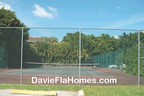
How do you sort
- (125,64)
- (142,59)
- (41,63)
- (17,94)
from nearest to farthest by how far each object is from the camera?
(17,94) < (41,63) < (142,59) < (125,64)

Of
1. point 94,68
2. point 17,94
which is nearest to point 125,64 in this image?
point 94,68

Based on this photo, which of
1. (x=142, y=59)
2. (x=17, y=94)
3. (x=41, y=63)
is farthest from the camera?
(x=142, y=59)

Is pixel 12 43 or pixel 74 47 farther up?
pixel 12 43

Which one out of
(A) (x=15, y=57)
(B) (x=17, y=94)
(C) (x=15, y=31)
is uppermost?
(C) (x=15, y=31)

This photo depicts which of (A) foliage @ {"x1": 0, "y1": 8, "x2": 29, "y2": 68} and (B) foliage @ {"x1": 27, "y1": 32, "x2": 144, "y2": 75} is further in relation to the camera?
(A) foliage @ {"x1": 0, "y1": 8, "x2": 29, "y2": 68}

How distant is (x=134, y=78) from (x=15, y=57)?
21.2ft

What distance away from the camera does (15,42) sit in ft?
66.4

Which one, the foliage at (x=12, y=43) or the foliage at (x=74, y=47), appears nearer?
the foliage at (x=74, y=47)

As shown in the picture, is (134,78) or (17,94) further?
(134,78)

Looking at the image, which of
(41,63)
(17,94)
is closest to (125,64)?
(41,63)

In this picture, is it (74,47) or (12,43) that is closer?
(74,47)

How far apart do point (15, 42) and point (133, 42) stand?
5.97 metres

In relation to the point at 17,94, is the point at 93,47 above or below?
above

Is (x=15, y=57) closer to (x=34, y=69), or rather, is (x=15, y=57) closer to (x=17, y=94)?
(x=34, y=69)
